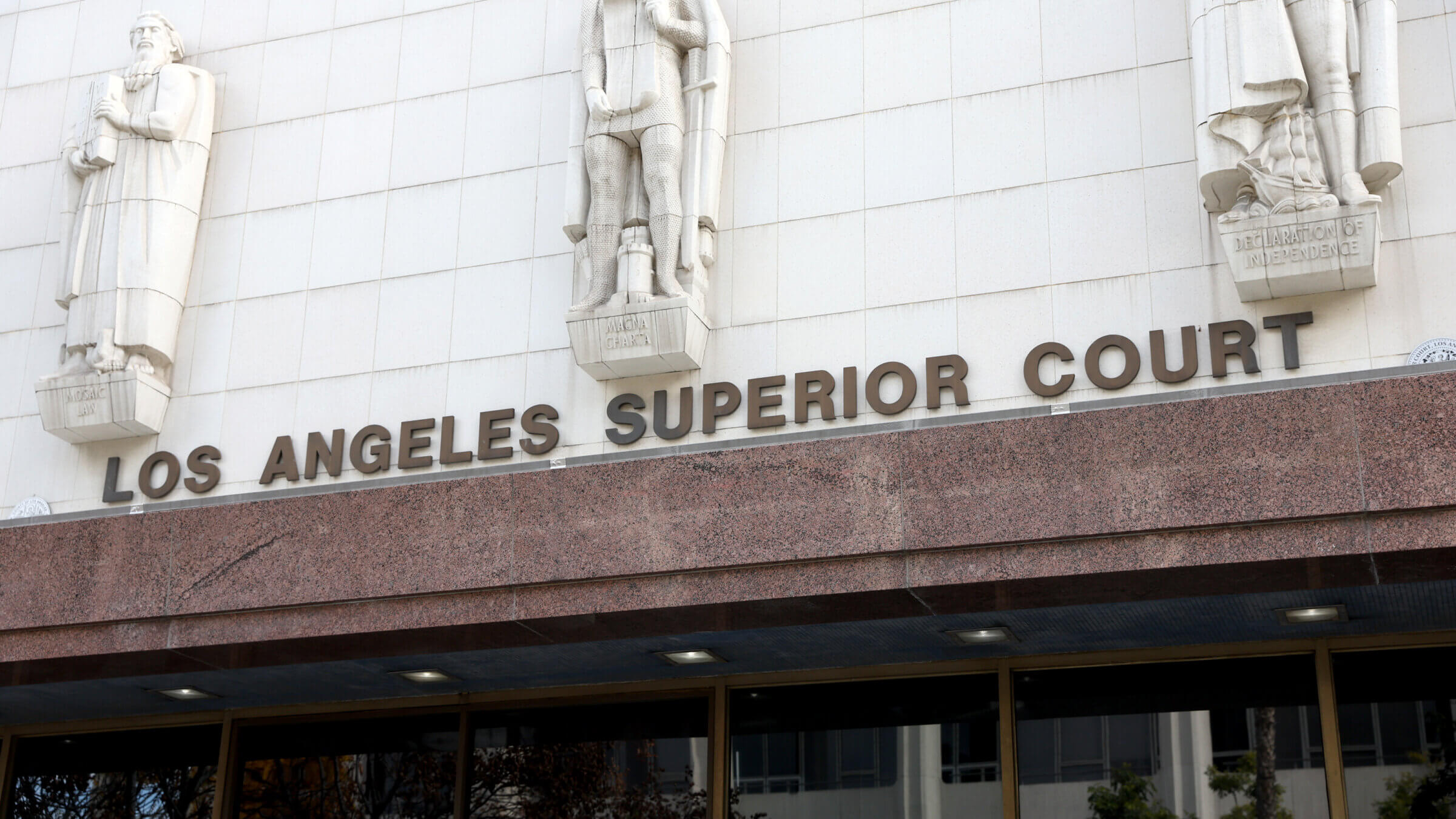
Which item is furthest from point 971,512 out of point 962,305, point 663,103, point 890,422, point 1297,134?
point 663,103

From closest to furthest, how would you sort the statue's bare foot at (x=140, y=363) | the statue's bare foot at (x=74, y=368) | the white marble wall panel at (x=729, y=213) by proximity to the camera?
the white marble wall panel at (x=729, y=213)
the statue's bare foot at (x=140, y=363)
the statue's bare foot at (x=74, y=368)

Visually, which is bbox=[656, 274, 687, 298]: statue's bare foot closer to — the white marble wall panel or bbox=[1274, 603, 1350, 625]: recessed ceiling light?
the white marble wall panel

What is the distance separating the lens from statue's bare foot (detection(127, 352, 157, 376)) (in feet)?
41.3

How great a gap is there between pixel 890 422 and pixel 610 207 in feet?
9.10

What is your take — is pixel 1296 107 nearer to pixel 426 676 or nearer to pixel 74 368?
pixel 426 676

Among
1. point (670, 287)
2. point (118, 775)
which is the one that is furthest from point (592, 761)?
point (118, 775)

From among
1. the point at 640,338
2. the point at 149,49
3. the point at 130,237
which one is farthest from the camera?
the point at 149,49

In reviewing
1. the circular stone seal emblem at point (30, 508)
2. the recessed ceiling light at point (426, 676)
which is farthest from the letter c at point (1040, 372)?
the circular stone seal emblem at point (30, 508)

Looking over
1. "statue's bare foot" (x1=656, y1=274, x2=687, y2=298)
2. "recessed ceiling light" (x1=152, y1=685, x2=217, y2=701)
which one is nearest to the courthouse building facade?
"statue's bare foot" (x1=656, y1=274, x2=687, y2=298)

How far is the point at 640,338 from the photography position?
11227 millimetres

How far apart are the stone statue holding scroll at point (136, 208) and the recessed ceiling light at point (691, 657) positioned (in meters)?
4.87

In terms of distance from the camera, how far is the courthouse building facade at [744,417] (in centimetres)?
945

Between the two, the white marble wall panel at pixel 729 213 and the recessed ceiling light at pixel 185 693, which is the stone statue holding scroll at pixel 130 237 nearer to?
the white marble wall panel at pixel 729 213

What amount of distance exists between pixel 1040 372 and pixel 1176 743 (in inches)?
99.1
